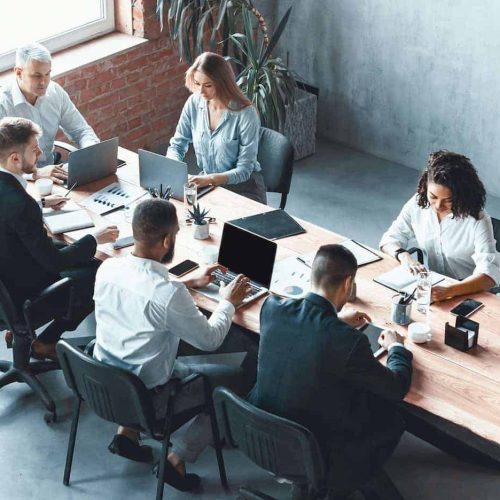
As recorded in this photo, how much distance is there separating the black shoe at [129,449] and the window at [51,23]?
335 centimetres

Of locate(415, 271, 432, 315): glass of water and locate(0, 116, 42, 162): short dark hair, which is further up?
locate(0, 116, 42, 162): short dark hair

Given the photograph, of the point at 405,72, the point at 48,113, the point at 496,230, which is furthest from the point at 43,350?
the point at 405,72

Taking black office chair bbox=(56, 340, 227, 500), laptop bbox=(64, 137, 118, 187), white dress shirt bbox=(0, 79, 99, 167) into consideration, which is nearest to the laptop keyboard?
black office chair bbox=(56, 340, 227, 500)

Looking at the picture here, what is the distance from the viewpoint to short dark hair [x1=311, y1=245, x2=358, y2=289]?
3402 millimetres

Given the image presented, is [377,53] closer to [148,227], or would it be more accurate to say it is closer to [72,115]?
[72,115]

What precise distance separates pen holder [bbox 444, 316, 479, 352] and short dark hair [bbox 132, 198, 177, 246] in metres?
1.20

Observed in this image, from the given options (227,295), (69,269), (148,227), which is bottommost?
(69,269)

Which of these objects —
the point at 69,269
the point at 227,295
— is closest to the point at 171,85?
the point at 69,269

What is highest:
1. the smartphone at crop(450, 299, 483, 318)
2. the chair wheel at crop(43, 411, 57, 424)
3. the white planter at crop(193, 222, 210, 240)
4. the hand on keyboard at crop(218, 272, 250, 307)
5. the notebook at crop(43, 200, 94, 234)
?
the smartphone at crop(450, 299, 483, 318)

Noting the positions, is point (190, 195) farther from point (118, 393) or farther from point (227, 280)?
point (118, 393)

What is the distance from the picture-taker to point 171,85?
753 cm

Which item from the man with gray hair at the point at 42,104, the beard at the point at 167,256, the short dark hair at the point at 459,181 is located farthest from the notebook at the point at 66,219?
the short dark hair at the point at 459,181

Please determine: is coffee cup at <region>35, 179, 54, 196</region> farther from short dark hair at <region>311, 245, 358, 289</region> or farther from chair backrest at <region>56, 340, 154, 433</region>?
short dark hair at <region>311, 245, 358, 289</region>

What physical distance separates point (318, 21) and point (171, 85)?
1270mm
